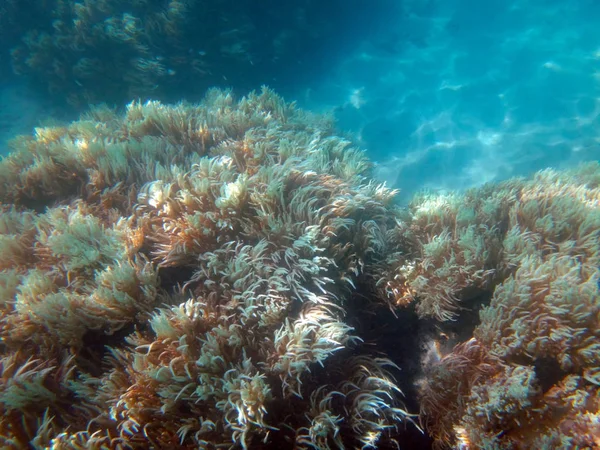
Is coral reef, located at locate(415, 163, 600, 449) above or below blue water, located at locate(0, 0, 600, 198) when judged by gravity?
below

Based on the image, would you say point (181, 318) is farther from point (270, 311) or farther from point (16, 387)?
point (16, 387)

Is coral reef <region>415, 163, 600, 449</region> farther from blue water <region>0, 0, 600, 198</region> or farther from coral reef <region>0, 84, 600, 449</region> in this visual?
blue water <region>0, 0, 600, 198</region>

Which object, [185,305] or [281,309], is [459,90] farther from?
[185,305]

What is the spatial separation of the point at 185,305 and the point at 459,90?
10.8 meters

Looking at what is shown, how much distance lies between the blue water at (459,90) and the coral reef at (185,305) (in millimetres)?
5088

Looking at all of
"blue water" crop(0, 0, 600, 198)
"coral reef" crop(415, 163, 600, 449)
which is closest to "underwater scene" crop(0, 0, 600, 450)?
"coral reef" crop(415, 163, 600, 449)

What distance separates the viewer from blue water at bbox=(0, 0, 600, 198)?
7969mm

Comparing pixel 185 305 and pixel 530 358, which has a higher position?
pixel 185 305

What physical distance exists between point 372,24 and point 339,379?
14.0 metres

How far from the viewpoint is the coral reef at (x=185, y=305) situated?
2.18 meters

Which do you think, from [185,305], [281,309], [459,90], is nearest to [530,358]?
Answer: [281,309]

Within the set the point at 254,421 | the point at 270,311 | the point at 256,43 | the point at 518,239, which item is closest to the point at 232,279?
the point at 270,311

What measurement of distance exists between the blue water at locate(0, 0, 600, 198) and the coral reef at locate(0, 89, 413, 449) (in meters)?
5.09

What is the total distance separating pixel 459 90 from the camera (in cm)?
1002
